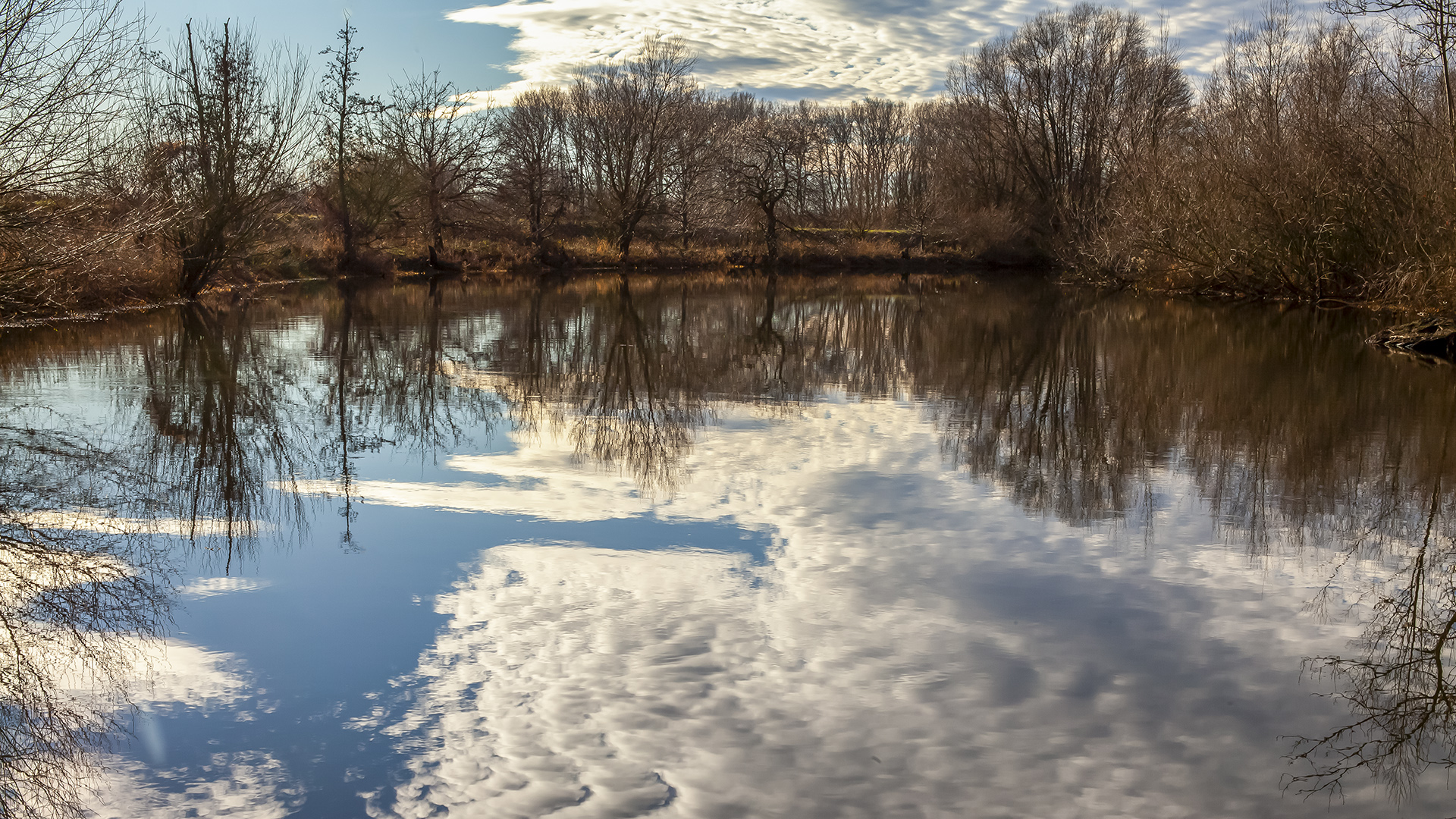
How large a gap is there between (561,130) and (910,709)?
51.0 metres

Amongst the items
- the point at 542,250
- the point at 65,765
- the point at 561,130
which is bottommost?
the point at 65,765

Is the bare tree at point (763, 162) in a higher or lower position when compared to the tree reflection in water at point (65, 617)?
higher

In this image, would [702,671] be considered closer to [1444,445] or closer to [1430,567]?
[1430,567]

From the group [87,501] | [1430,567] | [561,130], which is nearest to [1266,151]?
[1430,567]

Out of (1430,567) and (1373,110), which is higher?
(1373,110)

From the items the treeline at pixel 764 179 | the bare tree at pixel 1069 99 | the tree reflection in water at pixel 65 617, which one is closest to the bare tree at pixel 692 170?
the treeline at pixel 764 179

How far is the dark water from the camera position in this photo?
3.01 metres

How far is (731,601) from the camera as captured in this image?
443cm

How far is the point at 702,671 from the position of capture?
145 inches

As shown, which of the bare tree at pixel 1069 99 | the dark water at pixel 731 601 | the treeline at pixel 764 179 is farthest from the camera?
the bare tree at pixel 1069 99

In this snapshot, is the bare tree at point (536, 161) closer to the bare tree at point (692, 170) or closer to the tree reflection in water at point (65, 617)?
the bare tree at point (692, 170)

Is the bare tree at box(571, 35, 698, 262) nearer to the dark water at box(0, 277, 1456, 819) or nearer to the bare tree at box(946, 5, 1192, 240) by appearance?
the bare tree at box(946, 5, 1192, 240)

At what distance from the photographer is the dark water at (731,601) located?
3.01 metres

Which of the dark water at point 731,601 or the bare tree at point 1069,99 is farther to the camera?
the bare tree at point 1069,99
